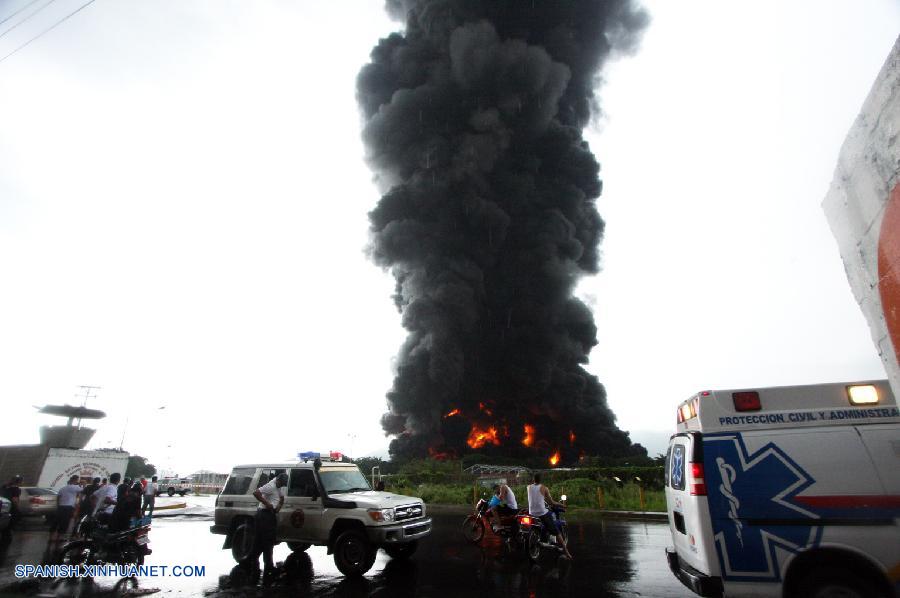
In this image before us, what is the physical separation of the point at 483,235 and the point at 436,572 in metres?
43.5

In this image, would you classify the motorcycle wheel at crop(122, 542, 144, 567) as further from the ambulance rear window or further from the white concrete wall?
the white concrete wall

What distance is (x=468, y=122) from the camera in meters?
55.1

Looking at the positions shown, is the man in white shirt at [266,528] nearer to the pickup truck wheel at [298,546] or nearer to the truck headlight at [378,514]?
the pickup truck wheel at [298,546]

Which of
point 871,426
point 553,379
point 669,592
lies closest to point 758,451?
point 871,426

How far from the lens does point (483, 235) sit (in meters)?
49.3

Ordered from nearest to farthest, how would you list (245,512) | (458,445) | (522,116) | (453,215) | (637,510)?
(245,512) < (637,510) < (458,445) < (453,215) < (522,116)

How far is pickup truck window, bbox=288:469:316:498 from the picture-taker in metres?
8.05

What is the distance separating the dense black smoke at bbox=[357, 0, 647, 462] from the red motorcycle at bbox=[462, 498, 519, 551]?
30.8 metres

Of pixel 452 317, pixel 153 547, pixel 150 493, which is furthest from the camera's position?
pixel 452 317

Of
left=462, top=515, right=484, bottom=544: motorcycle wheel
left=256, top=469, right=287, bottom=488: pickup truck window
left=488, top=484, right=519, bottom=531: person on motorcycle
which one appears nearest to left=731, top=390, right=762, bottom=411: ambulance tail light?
left=488, top=484, right=519, bottom=531: person on motorcycle

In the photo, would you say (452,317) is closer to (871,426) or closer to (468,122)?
(468,122)

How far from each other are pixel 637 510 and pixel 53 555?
14.3 meters

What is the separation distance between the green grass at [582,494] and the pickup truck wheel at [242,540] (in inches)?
434

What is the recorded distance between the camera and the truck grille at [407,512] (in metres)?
7.57
